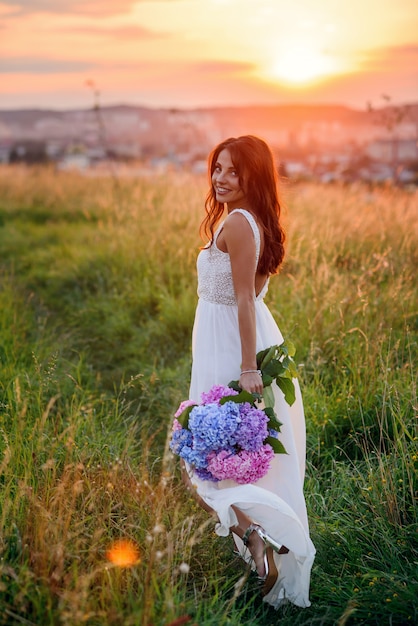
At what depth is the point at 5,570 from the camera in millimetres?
2254

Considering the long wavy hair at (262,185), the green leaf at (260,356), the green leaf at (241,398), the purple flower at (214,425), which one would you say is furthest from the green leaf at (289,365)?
the long wavy hair at (262,185)

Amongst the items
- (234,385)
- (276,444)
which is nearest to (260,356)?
(234,385)

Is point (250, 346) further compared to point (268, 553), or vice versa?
point (250, 346)

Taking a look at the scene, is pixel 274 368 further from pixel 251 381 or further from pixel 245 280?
pixel 245 280

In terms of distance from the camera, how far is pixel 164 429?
454 centimetres

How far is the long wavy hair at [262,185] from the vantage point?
301cm

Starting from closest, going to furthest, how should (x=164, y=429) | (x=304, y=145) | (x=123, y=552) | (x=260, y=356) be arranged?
(x=123, y=552) → (x=260, y=356) → (x=164, y=429) → (x=304, y=145)

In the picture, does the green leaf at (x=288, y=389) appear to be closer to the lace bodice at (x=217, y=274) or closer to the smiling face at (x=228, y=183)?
the lace bodice at (x=217, y=274)

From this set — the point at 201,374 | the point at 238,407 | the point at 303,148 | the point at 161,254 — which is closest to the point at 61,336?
the point at 161,254

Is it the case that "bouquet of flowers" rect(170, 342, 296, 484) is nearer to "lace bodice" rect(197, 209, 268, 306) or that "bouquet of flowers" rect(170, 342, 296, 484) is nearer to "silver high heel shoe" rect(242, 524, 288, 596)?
"silver high heel shoe" rect(242, 524, 288, 596)

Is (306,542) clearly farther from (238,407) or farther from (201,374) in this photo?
(201,374)

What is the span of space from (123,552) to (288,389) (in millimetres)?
983

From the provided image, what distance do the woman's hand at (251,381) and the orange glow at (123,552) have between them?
81 centimetres

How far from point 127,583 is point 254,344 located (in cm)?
110
